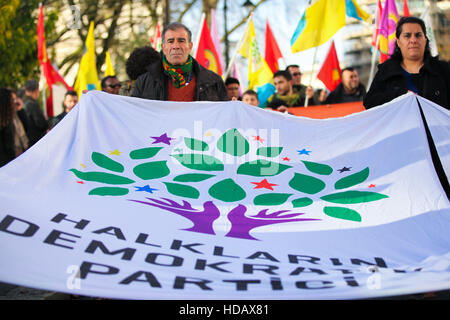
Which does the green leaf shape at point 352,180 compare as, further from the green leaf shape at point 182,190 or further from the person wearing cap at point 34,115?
the person wearing cap at point 34,115

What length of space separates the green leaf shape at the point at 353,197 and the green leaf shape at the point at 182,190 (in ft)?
2.80

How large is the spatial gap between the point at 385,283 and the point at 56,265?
1.59 meters

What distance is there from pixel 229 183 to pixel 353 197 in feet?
2.78

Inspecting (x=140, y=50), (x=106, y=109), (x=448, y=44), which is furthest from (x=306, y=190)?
(x=448, y=44)

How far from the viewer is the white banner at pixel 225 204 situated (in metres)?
2.93

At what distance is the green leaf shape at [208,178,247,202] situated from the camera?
4.04m

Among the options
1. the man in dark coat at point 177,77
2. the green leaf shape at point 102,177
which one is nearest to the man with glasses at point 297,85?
the man in dark coat at point 177,77

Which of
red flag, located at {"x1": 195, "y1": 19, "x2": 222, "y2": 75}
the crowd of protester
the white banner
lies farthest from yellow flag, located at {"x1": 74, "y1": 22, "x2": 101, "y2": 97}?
the white banner

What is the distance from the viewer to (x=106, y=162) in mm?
4289

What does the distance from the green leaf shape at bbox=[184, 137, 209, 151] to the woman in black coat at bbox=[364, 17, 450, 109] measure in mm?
1465

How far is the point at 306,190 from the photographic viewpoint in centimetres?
415

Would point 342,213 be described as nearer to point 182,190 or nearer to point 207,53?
point 182,190

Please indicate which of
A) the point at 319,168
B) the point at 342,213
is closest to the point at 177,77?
the point at 319,168
